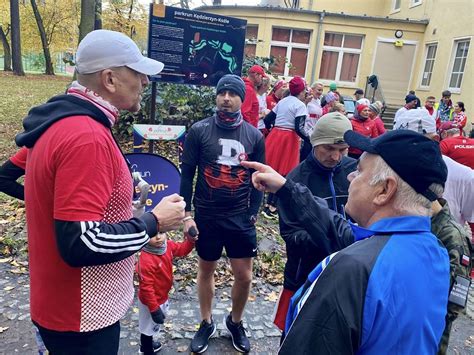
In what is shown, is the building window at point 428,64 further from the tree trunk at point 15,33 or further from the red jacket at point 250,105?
the tree trunk at point 15,33

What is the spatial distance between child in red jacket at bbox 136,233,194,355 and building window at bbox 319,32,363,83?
70.1ft

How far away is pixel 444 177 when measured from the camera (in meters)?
1.28

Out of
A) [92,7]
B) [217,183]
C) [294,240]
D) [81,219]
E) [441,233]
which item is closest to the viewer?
[81,219]

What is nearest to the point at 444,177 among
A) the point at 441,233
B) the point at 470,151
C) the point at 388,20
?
the point at 441,233

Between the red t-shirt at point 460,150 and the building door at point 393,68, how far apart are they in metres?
18.5

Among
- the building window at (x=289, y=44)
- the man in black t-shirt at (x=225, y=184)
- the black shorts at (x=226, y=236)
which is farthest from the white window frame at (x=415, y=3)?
the black shorts at (x=226, y=236)

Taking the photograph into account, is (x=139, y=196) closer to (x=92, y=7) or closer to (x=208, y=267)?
(x=208, y=267)

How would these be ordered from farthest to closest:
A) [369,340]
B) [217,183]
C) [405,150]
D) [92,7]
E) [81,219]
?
[92,7] → [217,183] → [81,219] → [405,150] → [369,340]

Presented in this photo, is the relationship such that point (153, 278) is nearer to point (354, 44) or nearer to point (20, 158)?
point (20, 158)

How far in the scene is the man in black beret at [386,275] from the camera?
108 cm

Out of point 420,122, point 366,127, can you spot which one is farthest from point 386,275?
point 366,127

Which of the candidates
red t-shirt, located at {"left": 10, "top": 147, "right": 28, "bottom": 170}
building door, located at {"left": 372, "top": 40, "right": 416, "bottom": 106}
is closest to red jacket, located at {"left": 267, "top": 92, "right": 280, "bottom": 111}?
red t-shirt, located at {"left": 10, "top": 147, "right": 28, "bottom": 170}

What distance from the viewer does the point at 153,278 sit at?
9.27 feet

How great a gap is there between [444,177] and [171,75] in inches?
161
